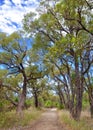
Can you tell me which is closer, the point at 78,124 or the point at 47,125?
the point at 78,124

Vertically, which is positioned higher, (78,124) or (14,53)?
(14,53)

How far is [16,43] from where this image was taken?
104 ft

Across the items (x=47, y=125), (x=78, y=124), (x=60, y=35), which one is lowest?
(x=78, y=124)

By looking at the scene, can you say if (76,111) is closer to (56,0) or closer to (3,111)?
(3,111)

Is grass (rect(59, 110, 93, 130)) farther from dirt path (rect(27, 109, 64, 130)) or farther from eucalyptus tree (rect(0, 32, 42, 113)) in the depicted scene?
eucalyptus tree (rect(0, 32, 42, 113))

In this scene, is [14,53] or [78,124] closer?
[78,124]

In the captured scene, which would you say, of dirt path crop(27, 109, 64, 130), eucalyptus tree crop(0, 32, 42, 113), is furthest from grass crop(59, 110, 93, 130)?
eucalyptus tree crop(0, 32, 42, 113)

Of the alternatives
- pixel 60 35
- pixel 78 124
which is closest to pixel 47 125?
pixel 78 124

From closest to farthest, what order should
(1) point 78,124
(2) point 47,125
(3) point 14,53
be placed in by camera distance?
(1) point 78,124, (2) point 47,125, (3) point 14,53

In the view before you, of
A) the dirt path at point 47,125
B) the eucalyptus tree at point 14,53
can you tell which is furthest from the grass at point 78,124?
the eucalyptus tree at point 14,53

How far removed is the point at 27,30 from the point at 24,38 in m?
4.65

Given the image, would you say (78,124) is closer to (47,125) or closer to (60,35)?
(47,125)

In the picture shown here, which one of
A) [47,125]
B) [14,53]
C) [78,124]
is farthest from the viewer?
[14,53]

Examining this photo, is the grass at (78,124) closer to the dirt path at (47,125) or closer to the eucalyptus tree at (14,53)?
the dirt path at (47,125)
